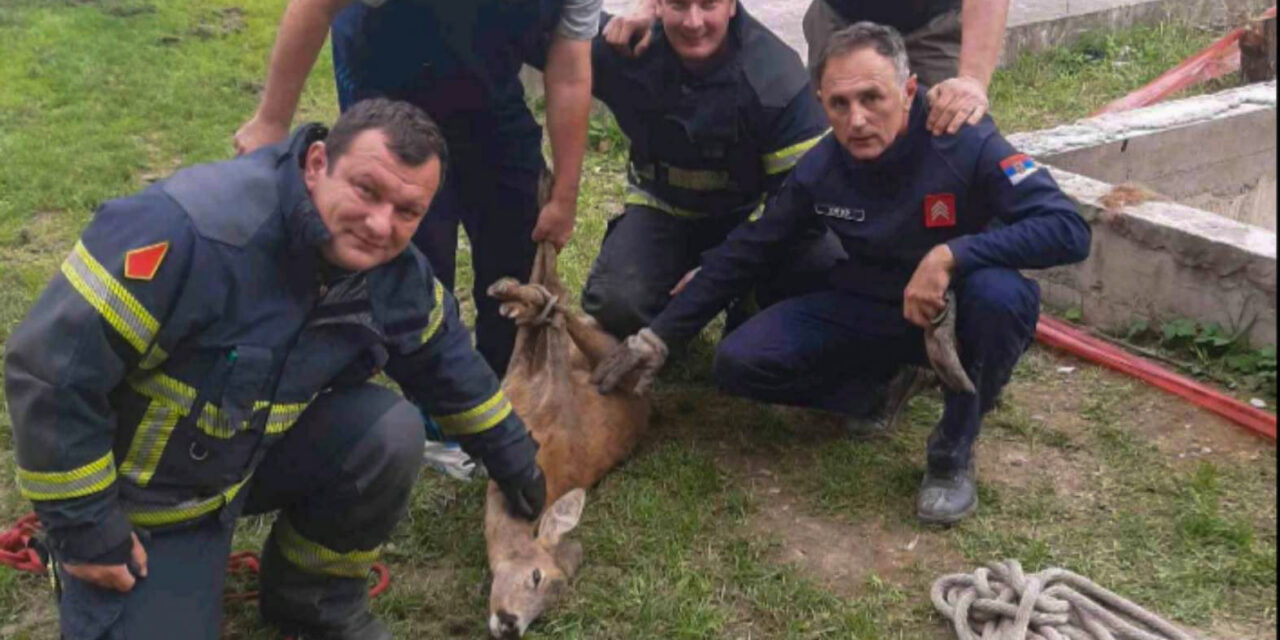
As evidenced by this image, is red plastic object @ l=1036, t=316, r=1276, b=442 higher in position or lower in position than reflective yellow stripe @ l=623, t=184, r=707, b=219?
lower

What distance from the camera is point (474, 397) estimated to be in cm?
324

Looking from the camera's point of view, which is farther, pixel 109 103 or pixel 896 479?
pixel 109 103

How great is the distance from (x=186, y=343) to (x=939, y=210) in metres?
2.06

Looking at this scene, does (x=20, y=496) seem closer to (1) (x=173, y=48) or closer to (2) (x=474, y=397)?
(2) (x=474, y=397)

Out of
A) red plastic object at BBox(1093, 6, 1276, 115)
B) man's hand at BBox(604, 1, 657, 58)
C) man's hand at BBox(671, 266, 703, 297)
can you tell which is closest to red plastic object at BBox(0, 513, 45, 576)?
man's hand at BBox(671, 266, 703, 297)

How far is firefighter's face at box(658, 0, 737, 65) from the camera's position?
4145mm

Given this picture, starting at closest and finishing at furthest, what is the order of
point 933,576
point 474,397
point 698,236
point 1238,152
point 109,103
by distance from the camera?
point 474,397 → point 933,576 → point 698,236 → point 1238,152 → point 109,103

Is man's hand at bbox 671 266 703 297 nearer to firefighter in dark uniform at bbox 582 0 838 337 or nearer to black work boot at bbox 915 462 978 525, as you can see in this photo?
firefighter in dark uniform at bbox 582 0 838 337

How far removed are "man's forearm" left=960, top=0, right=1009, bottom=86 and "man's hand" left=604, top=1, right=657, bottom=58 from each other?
3.11 feet

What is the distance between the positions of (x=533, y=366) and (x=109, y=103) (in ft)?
17.7

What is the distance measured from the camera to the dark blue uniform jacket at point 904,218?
3.66 meters

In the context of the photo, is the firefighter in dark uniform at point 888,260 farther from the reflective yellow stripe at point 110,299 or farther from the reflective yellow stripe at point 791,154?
the reflective yellow stripe at point 110,299

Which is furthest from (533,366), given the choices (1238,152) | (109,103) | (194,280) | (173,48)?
(173,48)

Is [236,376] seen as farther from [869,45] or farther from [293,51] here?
[869,45]
